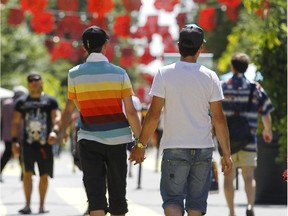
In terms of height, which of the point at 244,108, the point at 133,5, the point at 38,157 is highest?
the point at 133,5

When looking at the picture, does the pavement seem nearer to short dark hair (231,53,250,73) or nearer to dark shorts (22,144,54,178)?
dark shorts (22,144,54,178)

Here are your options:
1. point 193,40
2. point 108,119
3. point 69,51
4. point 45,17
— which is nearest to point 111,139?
point 108,119

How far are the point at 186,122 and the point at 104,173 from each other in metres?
1.04

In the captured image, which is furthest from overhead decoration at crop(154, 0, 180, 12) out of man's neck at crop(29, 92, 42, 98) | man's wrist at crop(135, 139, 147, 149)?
man's wrist at crop(135, 139, 147, 149)

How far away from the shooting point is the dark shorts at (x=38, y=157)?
14992 millimetres

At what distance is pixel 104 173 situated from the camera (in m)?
10.1

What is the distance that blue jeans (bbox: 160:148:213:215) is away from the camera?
372 inches

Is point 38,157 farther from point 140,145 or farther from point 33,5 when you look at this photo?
point 33,5

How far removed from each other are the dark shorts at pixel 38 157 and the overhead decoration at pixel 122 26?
18.2 metres

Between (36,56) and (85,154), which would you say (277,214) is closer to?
(85,154)

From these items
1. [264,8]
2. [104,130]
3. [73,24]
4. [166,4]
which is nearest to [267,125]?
[264,8]

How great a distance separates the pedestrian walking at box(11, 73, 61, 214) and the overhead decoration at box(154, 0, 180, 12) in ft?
42.0

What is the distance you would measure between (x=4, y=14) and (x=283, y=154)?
33.0 meters

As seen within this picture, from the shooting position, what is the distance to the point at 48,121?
1491 centimetres
